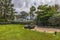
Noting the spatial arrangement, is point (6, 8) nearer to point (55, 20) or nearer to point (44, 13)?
point (44, 13)

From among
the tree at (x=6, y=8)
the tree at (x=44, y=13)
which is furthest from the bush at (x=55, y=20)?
the tree at (x=6, y=8)

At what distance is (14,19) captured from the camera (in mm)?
16016

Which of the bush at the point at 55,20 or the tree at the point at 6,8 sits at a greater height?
the tree at the point at 6,8

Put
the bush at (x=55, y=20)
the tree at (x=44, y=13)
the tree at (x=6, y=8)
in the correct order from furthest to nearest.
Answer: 1. the tree at (x=6, y=8)
2. the tree at (x=44, y=13)
3. the bush at (x=55, y=20)

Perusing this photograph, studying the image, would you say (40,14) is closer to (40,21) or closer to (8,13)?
(40,21)

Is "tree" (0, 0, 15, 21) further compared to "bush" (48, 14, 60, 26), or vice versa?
"tree" (0, 0, 15, 21)

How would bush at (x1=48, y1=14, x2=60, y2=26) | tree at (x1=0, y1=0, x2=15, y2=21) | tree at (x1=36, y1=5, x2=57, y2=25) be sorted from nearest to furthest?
bush at (x1=48, y1=14, x2=60, y2=26) < tree at (x1=36, y1=5, x2=57, y2=25) < tree at (x1=0, y1=0, x2=15, y2=21)

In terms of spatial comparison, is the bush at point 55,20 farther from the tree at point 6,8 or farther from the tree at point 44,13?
the tree at point 6,8

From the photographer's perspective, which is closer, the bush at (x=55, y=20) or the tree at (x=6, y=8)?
the bush at (x=55, y=20)

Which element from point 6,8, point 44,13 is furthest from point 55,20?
point 6,8

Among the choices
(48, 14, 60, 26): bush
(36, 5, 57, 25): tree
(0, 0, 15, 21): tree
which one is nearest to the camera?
(48, 14, 60, 26): bush

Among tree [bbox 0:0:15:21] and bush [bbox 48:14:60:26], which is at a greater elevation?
tree [bbox 0:0:15:21]

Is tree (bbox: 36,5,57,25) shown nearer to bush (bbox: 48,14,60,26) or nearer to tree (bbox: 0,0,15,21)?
bush (bbox: 48,14,60,26)

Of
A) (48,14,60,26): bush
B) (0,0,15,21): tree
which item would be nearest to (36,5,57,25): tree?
(48,14,60,26): bush
